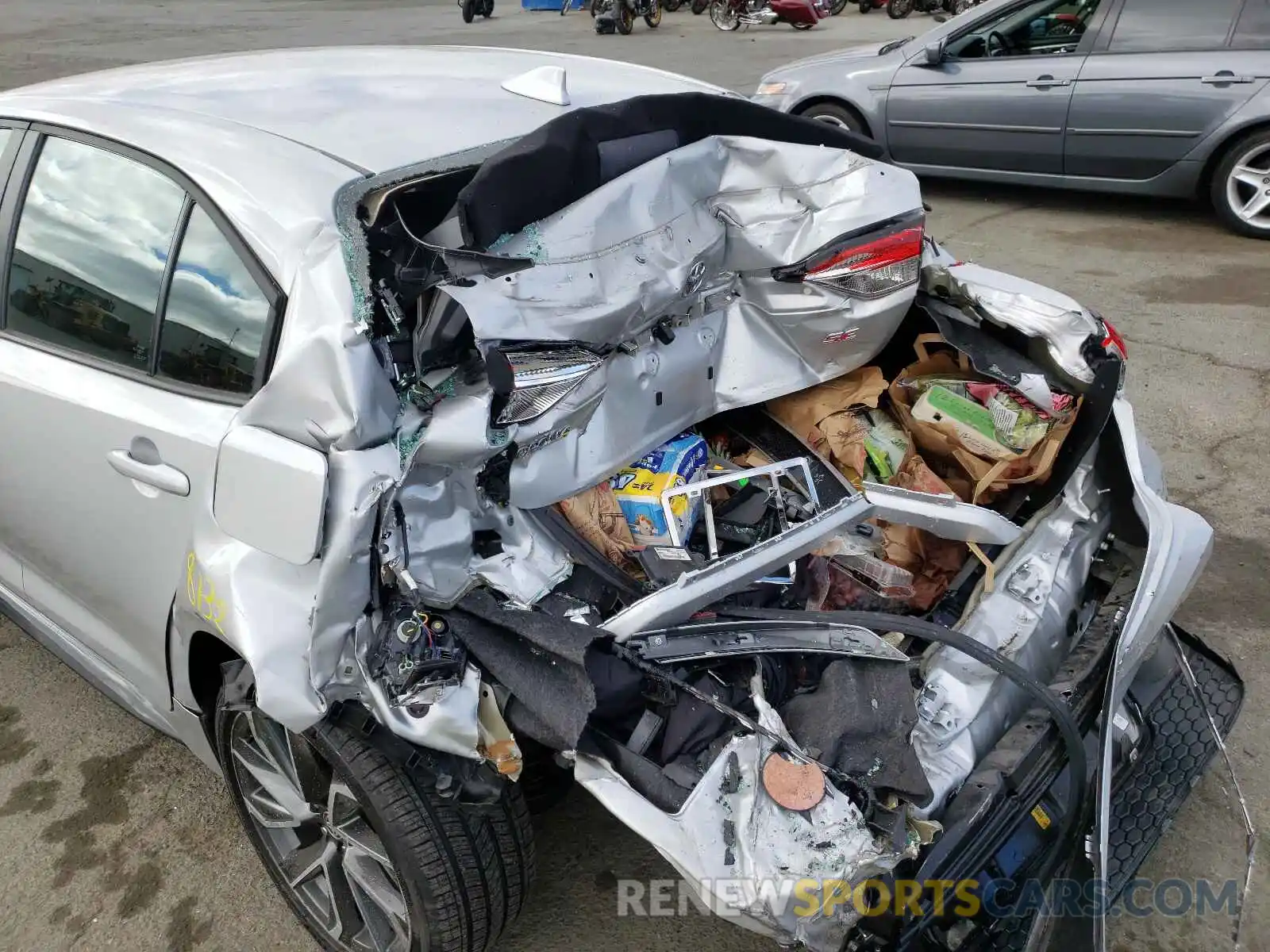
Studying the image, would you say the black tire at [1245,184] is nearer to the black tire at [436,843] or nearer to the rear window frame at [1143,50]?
the rear window frame at [1143,50]

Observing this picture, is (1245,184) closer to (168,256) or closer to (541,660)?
(541,660)

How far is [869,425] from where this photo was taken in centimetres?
252

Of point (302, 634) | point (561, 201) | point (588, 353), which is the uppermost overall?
point (561, 201)

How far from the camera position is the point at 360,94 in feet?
7.26

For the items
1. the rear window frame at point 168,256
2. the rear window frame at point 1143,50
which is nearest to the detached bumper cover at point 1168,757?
the rear window frame at point 168,256

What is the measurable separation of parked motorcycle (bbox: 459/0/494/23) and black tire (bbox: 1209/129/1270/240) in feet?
54.2

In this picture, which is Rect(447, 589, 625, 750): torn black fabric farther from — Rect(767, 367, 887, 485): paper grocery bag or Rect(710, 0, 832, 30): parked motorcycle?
Rect(710, 0, 832, 30): parked motorcycle

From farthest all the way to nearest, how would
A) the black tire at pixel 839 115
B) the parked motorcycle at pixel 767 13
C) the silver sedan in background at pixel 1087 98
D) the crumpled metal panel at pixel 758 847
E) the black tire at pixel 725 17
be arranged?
the black tire at pixel 725 17, the parked motorcycle at pixel 767 13, the black tire at pixel 839 115, the silver sedan in background at pixel 1087 98, the crumpled metal panel at pixel 758 847

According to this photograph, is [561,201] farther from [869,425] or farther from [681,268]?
[869,425]

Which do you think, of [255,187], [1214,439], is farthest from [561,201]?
[1214,439]

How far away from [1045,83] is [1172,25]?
82 centimetres

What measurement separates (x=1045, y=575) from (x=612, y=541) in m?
0.97

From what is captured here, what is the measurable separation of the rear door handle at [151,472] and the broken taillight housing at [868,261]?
143cm

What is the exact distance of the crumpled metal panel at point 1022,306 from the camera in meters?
2.21
